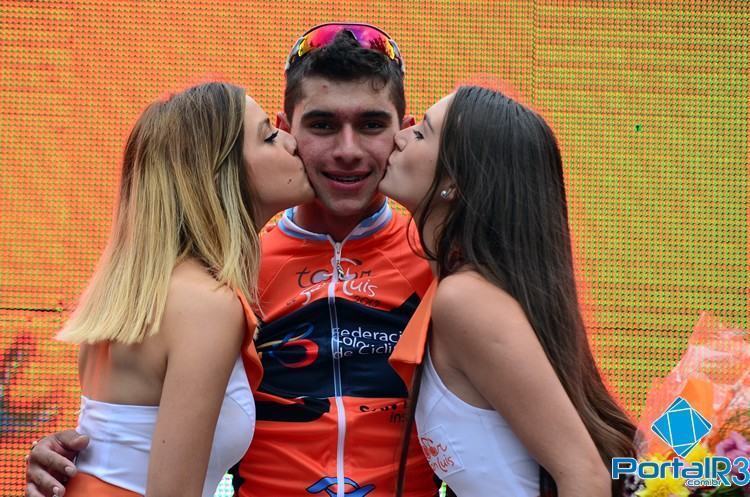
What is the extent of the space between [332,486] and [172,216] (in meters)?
0.80

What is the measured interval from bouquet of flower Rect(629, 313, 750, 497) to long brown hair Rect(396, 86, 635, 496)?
91 millimetres

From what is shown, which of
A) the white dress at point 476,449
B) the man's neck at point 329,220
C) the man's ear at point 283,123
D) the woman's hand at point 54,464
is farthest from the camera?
the man's ear at point 283,123

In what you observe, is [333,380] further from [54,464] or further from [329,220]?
[54,464]

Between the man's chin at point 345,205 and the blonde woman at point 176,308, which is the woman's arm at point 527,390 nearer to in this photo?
the blonde woman at point 176,308

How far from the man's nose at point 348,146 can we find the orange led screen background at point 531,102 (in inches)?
81.6

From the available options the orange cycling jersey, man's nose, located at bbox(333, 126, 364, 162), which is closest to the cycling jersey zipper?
the orange cycling jersey

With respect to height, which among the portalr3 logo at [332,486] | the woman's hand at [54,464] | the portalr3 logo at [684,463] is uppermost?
the portalr3 logo at [684,463]

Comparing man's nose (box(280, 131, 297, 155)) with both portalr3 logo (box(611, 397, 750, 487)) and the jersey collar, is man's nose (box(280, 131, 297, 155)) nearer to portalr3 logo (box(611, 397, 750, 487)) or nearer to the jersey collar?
the jersey collar

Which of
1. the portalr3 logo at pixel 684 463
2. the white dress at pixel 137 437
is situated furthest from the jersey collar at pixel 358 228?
the portalr3 logo at pixel 684 463

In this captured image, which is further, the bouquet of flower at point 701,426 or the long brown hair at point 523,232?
the long brown hair at point 523,232

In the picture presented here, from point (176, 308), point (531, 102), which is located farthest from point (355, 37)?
point (531, 102)

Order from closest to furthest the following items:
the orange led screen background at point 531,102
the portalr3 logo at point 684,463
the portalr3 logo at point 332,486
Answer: the portalr3 logo at point 684,463 < the portalr3 logo at point 332,486 < the orange led screen background at point 531,102

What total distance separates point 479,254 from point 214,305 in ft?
1.99

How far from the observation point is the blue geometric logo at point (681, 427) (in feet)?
6.68
